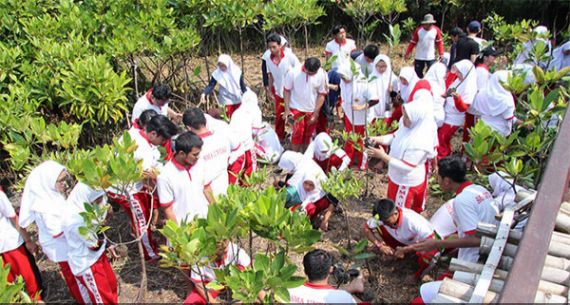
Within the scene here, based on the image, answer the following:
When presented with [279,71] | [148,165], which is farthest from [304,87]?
[148,165]

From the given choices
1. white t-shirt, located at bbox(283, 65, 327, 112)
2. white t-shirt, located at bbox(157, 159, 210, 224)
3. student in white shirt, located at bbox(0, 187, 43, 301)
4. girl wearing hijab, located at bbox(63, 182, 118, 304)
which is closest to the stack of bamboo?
white t-shirt, located at bbox(157, 159, 210, 224)

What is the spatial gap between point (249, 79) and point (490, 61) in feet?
16.1

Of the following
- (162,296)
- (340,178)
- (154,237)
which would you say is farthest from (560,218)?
(154,237)

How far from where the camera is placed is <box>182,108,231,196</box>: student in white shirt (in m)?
4.43

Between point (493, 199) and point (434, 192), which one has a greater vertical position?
point (493, 199)

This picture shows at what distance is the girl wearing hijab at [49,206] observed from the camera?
3.60 meters

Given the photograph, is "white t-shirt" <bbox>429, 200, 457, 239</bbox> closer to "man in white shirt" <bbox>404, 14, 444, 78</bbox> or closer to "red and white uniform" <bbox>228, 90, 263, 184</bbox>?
A: "red and white uniform" <bbox>228, 90, 263, 184</bbox>

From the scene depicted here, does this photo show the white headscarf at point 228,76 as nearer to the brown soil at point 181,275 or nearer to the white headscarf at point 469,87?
the brown soil at point 181,275

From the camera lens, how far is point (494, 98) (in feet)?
17.7

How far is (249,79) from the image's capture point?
9539mm

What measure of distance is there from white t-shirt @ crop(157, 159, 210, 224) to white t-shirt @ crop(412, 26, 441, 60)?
5166mm

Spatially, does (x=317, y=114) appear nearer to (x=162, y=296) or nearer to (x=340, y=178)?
(x=340, y=178)

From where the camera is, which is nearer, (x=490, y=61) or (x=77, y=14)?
(x=490, y=61)

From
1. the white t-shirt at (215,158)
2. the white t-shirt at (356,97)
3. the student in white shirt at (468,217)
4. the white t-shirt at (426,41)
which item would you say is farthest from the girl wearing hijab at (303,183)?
the white t-shirt at (426,41)
